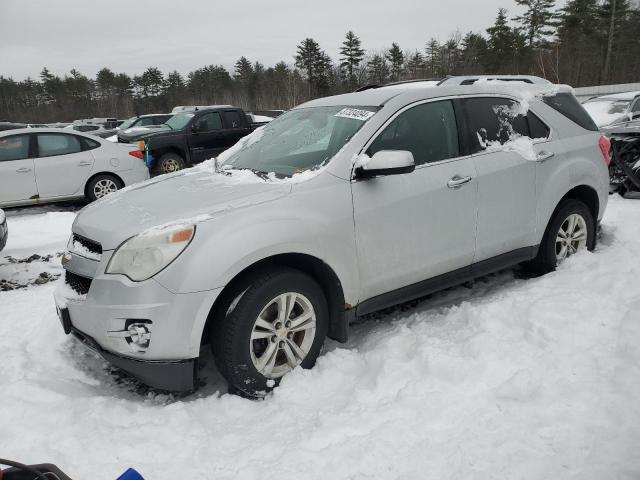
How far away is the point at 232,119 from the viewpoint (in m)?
13.7

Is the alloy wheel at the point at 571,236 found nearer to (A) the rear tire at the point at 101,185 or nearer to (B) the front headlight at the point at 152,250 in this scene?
(B) the front headlight at the point at 152,250

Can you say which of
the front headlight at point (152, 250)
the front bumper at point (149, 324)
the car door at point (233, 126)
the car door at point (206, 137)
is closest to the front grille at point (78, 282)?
the front bumper at point (149, 324)

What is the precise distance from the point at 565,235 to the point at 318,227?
2.63 m

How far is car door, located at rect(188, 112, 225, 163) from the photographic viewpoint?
1301 centimetres

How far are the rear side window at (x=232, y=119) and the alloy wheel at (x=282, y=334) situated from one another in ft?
37.6

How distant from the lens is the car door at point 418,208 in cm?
315

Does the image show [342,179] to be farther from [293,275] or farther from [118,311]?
[118,311]

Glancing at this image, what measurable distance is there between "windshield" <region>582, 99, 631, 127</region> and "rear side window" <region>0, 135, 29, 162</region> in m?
11.3

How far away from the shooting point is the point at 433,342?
125 inches

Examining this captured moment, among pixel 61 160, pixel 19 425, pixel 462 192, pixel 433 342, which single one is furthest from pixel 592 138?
pixel 61 160

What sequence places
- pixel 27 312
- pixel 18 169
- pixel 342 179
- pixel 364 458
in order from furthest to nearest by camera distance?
pixel 18 169 → pixel 27 312 → pixel 342 179 → pixel 364 458

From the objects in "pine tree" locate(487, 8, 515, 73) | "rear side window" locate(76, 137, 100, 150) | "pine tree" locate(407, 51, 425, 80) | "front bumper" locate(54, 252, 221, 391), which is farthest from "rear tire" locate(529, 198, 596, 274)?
"pine tree" locate(407, 51, 425, 80)

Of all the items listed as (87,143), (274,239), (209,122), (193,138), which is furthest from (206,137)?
(274,239)

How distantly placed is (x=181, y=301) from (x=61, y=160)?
7821 millimetres
